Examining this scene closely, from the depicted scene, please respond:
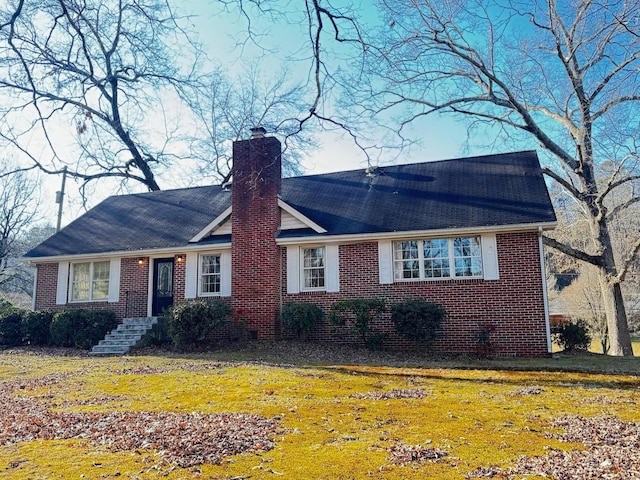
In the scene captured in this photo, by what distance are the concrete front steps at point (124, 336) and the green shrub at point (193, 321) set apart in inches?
51.3

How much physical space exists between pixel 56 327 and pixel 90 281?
226cm

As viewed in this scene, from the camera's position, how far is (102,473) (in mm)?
3812

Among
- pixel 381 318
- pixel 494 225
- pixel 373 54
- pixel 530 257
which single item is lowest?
pixel 381 318

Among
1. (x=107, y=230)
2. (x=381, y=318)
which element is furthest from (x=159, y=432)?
(x=107, y=230)

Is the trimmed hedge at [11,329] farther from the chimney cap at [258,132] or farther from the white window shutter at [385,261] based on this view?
the white window shutter at [385,261]

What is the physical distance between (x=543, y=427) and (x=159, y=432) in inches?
162

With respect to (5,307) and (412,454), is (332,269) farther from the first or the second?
(5,307)

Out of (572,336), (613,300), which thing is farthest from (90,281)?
(613,300)

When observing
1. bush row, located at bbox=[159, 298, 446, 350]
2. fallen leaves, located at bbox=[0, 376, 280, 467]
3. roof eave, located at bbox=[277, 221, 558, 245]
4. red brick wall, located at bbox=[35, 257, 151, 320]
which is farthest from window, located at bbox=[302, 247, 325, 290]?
fallen leaves, located at bbox=[0, 376, 280, 467]

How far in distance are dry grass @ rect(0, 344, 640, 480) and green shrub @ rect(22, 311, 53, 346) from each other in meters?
2.62

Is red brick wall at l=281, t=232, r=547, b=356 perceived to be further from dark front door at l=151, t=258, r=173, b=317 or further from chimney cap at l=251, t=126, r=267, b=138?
dark front door at l=151, t=258, r=173, b=317

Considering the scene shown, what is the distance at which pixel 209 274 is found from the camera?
49.0 feet

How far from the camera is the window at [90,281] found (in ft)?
52.6

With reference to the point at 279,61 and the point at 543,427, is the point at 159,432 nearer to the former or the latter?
the point at 543,427
